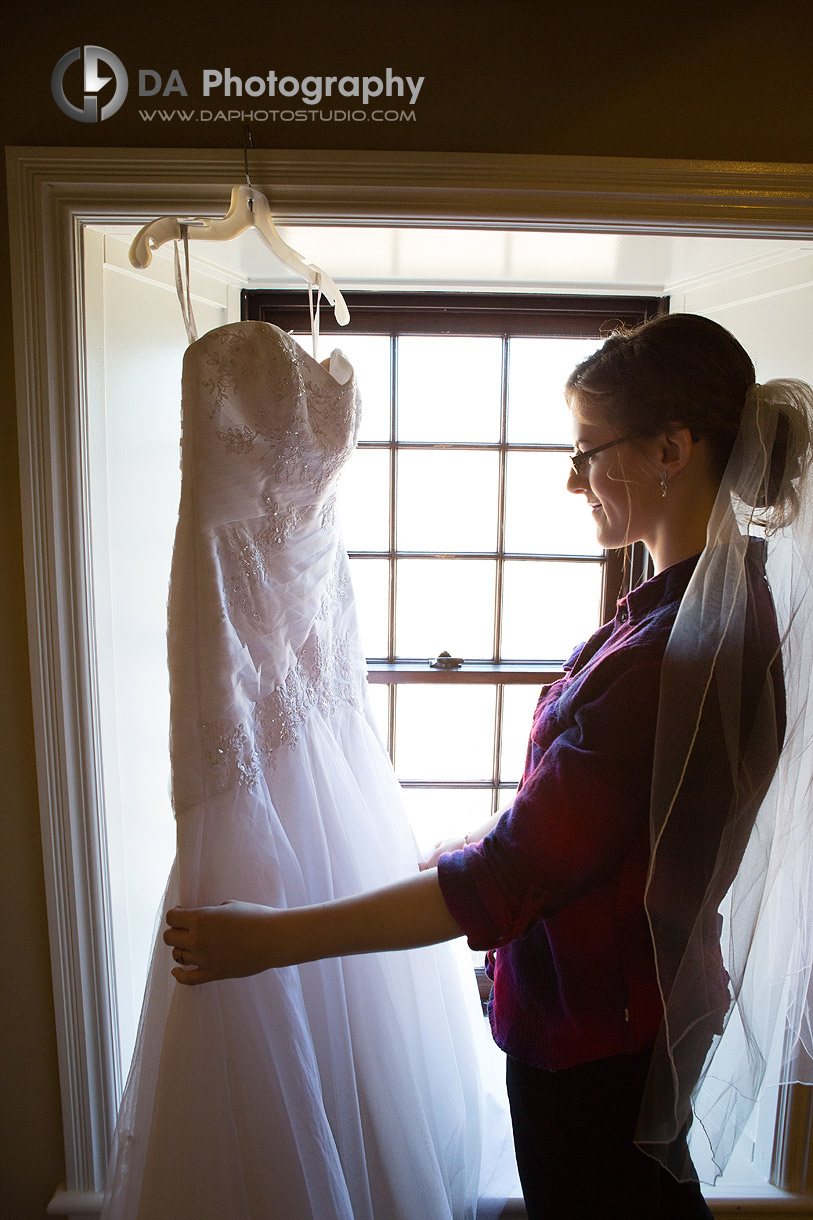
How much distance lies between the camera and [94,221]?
3.50 ft

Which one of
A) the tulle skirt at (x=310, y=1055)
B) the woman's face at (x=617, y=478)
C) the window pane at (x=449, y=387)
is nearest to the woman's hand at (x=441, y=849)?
the tulle skirt at (x=310, y=1055)

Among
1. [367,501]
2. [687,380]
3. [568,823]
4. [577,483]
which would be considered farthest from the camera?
[367,501]

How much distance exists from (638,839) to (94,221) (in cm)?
124

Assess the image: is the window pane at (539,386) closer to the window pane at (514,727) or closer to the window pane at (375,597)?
the window pane at (375,597)

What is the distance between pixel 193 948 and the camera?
81 cm

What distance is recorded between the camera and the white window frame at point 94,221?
3.40 feet

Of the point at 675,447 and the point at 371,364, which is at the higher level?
the point at 371,364

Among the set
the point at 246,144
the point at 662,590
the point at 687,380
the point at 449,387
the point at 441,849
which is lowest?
the point at 441,849

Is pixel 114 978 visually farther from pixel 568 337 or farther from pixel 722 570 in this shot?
pixel 568 337

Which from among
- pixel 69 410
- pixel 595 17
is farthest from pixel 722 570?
pixel 69 410

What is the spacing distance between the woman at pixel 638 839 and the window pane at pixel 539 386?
718 mm

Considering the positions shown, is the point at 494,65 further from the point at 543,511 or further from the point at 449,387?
the point at 543,511

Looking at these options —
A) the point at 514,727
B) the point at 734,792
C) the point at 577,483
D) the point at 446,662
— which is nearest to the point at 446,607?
the point at 446,662

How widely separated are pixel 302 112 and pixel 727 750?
1133 mm
